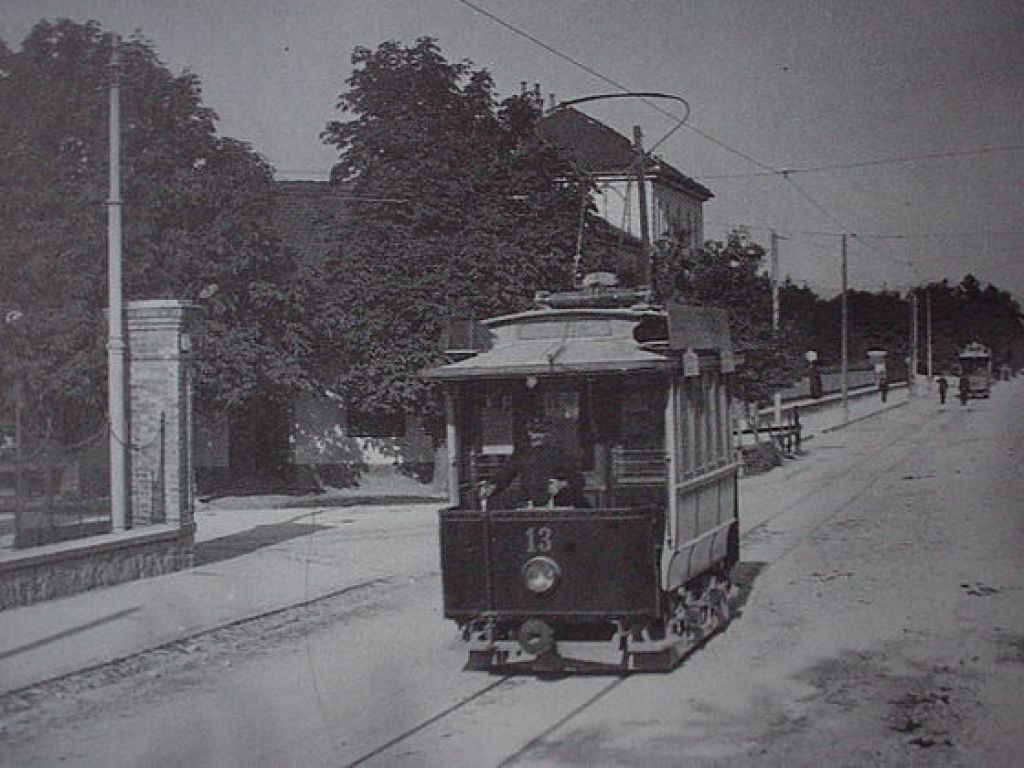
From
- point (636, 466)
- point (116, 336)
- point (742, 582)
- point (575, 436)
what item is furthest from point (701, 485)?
point (116, 336)

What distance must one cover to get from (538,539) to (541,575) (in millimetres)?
267

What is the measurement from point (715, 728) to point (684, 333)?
353 centimetres

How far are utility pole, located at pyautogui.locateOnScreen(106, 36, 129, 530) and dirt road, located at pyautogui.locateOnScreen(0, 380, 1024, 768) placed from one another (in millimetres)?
3081

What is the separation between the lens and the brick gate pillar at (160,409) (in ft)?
54.1

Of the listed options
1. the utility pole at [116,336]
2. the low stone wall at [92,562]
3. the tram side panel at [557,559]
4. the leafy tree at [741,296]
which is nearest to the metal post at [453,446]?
the tram side panel at [557,559]

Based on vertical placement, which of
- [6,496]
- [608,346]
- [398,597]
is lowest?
[398,597]

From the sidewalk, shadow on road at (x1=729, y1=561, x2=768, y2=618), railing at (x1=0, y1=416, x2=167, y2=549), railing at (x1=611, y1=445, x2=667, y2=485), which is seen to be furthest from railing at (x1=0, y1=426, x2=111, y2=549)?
shadow on road at (x1=729, y1=561, x2=768, y2=618)

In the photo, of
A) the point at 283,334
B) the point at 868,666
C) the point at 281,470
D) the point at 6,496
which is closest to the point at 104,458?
the point at 6,496

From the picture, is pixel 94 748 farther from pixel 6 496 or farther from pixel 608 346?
pixel 6 496

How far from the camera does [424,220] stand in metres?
29.5

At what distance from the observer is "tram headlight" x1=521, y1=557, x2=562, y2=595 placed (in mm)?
9516

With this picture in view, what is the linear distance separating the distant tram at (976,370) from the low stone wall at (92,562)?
57238mm

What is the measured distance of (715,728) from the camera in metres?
8.24

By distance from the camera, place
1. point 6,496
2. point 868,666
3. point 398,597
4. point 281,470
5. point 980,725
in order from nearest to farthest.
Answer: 1. point 980,725
2. point 868,666
3. point 6,496
4. point 398,597
5. point 281,470
